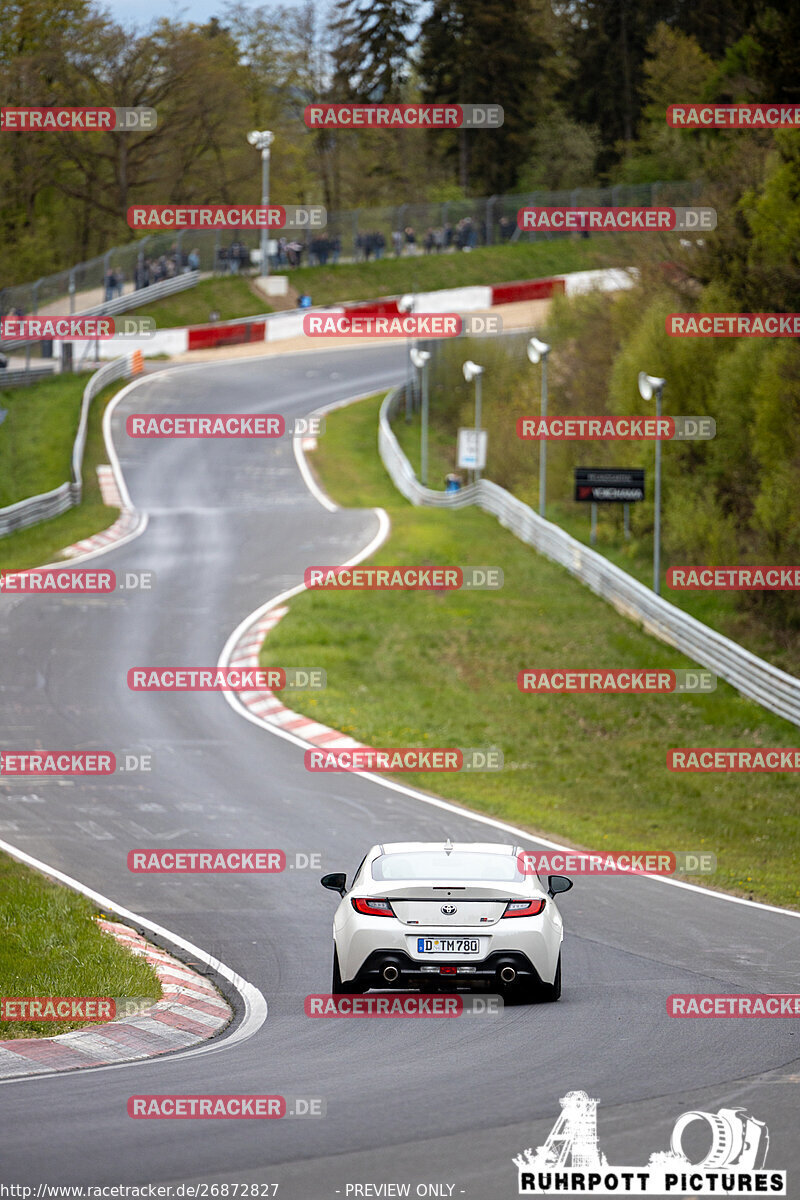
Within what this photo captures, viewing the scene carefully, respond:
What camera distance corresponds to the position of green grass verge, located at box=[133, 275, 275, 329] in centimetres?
5878

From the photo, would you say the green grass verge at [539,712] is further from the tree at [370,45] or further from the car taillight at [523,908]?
the tree at [370,45]

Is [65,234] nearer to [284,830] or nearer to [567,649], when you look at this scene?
[567,649]

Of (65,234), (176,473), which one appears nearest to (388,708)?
(176,473)

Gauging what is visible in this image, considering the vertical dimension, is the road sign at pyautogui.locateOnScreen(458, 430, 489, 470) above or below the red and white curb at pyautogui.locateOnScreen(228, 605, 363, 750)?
above

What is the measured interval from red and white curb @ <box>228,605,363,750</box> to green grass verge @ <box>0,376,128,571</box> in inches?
257

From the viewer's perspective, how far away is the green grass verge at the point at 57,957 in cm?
1050

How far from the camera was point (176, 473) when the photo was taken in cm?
4331

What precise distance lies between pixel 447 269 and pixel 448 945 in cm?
6200

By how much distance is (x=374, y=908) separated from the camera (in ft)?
32.3

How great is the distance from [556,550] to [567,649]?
726 centimetres
